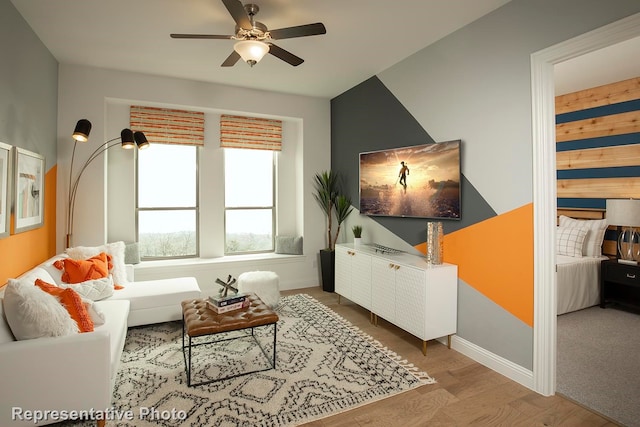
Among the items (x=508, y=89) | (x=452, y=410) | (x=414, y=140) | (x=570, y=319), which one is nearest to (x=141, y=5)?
(x=414, y=140)

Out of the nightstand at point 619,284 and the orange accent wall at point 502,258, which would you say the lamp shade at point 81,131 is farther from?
the nightstand at point 619,284

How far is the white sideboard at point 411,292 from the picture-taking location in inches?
117

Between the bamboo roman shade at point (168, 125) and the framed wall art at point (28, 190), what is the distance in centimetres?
134

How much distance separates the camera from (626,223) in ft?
13.1

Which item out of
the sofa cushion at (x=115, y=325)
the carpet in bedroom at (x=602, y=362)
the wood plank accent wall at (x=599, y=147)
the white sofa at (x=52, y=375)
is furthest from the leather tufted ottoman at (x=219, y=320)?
the wood plank accent wall at (x=599, y=147)

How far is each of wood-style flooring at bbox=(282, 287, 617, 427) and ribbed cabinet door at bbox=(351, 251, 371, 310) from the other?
3.14 feet

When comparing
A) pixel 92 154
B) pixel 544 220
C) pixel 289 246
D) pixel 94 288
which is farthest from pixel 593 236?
pixel 92 154

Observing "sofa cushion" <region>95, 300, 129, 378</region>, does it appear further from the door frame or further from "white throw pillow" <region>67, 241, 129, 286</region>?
the door frame

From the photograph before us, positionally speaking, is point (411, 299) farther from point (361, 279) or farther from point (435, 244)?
point (361, 279)

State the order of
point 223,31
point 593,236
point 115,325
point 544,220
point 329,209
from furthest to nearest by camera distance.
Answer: point 329,209, point 593,236, point 223,31, point 115,325, point 544,220

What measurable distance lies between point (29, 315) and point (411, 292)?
271 cm

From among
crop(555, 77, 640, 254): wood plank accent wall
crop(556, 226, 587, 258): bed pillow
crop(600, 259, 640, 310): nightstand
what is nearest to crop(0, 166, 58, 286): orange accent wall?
crop(556, 226, 587, 258): bed pillow

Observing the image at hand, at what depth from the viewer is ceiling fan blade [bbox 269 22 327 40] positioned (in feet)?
7.82

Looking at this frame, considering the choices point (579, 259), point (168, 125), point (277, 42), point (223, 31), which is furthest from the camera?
point (168, 125)
